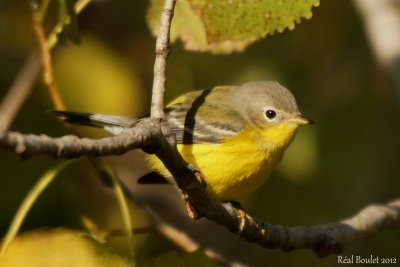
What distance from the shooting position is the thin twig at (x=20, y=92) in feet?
15.3

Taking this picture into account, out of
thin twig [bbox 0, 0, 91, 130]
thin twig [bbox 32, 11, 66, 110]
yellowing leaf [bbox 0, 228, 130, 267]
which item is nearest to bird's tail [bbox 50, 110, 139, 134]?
thin twig [bbox 0, 0, 91, 130]

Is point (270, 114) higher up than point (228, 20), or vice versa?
point (228, 20)

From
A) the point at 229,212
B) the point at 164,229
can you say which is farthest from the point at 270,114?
the point at 229,212

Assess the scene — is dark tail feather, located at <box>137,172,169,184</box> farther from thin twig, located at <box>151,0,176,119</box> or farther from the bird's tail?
thin twig, located at <box>151,0,176,119</box>

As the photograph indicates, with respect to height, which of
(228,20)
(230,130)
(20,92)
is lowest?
(230,130)

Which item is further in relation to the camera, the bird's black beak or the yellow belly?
the bird's black beak

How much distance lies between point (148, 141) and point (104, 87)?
3.66 metres

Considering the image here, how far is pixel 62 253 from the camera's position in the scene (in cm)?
332

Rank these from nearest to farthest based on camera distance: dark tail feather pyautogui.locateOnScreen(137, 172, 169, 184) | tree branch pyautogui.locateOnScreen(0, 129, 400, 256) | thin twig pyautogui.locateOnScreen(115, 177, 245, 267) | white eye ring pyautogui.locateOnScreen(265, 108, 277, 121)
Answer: tree branch pyautogui.locateOnScreen(0, 129, 400, 256) < thin twig pyautogui.locateOnScreen(115, 177, 245, 267) < dark tail feather pyautogui.locateOnScreen(137, 172, 169, 184) < white eye ring pyautogui.locateOnScreen(265, 108, 277, 121)

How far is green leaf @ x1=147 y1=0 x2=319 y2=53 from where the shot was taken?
11.2ft

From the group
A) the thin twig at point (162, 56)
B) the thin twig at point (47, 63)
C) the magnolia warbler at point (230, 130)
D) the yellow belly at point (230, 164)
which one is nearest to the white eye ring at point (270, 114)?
the magnolia warbler at point (230, 130)

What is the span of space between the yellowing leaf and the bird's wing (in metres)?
1.34

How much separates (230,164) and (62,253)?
1.49 m

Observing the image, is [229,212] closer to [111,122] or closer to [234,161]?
[234,161]
